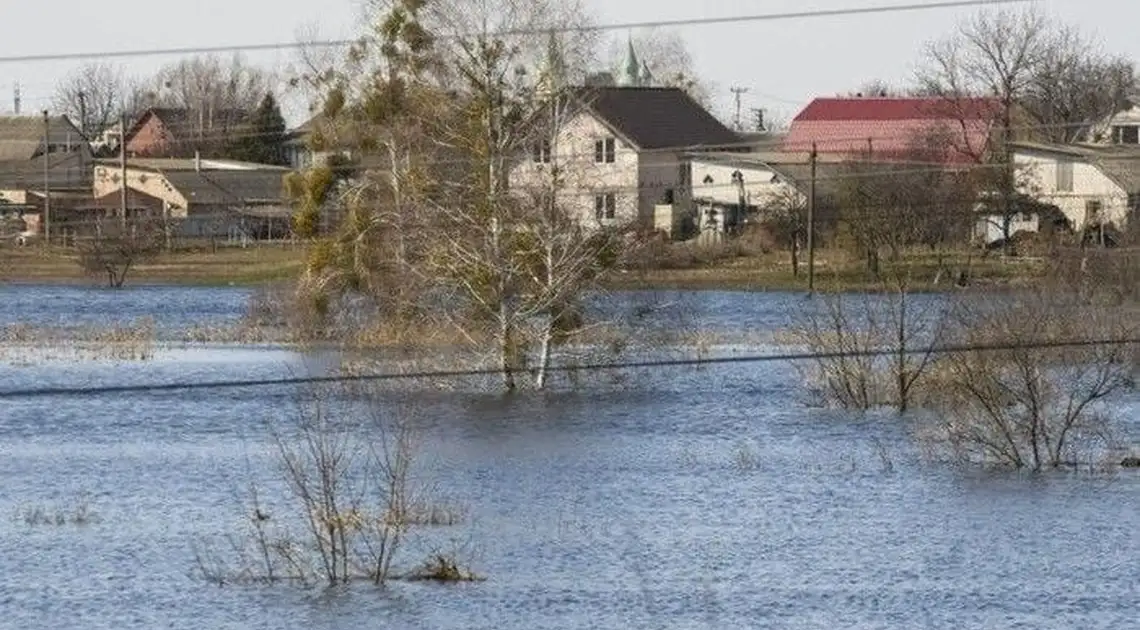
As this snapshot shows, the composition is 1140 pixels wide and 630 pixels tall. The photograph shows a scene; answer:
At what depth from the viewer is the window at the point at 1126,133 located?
94.8 m

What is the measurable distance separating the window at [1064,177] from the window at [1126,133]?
12196 millimetres

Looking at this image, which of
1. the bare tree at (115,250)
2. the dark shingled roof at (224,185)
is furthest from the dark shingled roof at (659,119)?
the bare tree at (115,250)

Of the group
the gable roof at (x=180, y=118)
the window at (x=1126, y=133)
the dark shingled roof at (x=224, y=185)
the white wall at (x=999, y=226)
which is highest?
the gable roof at (x=180, y=118)

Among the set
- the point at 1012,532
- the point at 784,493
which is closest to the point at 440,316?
the point at 784,493

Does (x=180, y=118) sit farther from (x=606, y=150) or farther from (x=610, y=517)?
(x=610, y=517)

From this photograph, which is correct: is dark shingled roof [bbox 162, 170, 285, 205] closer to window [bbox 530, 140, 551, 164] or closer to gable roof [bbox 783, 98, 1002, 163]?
gable roof [bbox 783, 98, 1002, 163]

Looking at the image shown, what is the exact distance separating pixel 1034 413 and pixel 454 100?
19669 mm

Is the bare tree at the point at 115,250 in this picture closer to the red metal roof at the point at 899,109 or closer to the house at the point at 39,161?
the house at the point at 39,161

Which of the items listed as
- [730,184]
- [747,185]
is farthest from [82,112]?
[730,184]

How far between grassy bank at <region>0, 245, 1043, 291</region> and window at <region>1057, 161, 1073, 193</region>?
8734 mm

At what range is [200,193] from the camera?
94500mm

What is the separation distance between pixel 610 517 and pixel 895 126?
6841 cm

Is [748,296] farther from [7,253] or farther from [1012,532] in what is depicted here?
[1012,532]

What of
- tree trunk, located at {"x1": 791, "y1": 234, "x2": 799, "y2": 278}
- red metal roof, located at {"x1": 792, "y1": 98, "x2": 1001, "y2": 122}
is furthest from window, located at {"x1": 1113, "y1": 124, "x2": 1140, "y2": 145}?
tree trunk, located at {"x1": 791, "y1": 234, "x2": 799, "y2": 278}
